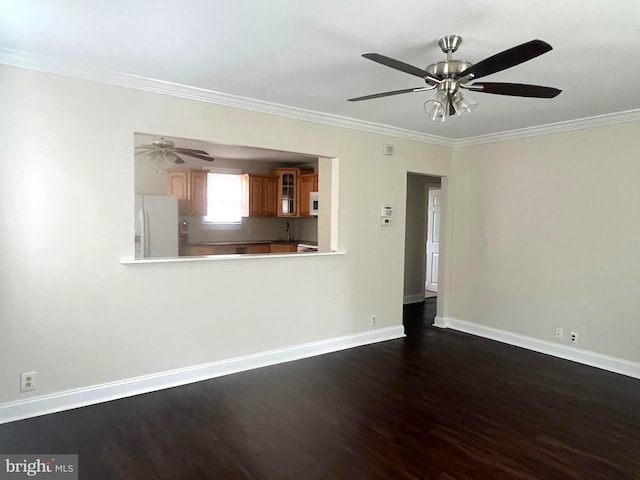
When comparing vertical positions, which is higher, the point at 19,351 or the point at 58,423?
the point at 19,351

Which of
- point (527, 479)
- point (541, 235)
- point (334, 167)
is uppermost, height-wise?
point (334, 167)

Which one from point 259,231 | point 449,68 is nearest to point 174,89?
point 449,68

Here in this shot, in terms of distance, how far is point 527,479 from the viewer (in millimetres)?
2385

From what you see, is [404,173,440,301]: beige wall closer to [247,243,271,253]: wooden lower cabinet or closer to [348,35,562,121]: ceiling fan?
[247,243,271,253]: wooden lower cabinet

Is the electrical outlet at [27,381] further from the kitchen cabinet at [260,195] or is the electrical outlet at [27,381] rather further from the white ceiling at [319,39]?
the kitchen cabinet at [260,195]

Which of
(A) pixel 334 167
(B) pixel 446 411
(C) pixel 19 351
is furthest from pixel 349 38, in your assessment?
(C) pixel 19 351

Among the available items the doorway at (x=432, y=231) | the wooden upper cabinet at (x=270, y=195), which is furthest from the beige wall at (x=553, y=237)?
the wooden upper cabinet at (x=270, y=195)

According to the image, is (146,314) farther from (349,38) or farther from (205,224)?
(205,224)

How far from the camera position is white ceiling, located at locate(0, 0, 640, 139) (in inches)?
84.0

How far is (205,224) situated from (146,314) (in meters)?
4.05

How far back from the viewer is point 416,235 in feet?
23.4

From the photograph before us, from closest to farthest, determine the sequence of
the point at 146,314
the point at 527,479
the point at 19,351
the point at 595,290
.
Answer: the point at 527,479 < the point at 19,351 < the point at 146,314 < the point at 595,290

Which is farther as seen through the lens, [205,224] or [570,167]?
[205,224]

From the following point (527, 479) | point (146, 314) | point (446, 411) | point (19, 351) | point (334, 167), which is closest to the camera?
point (527, 479)
